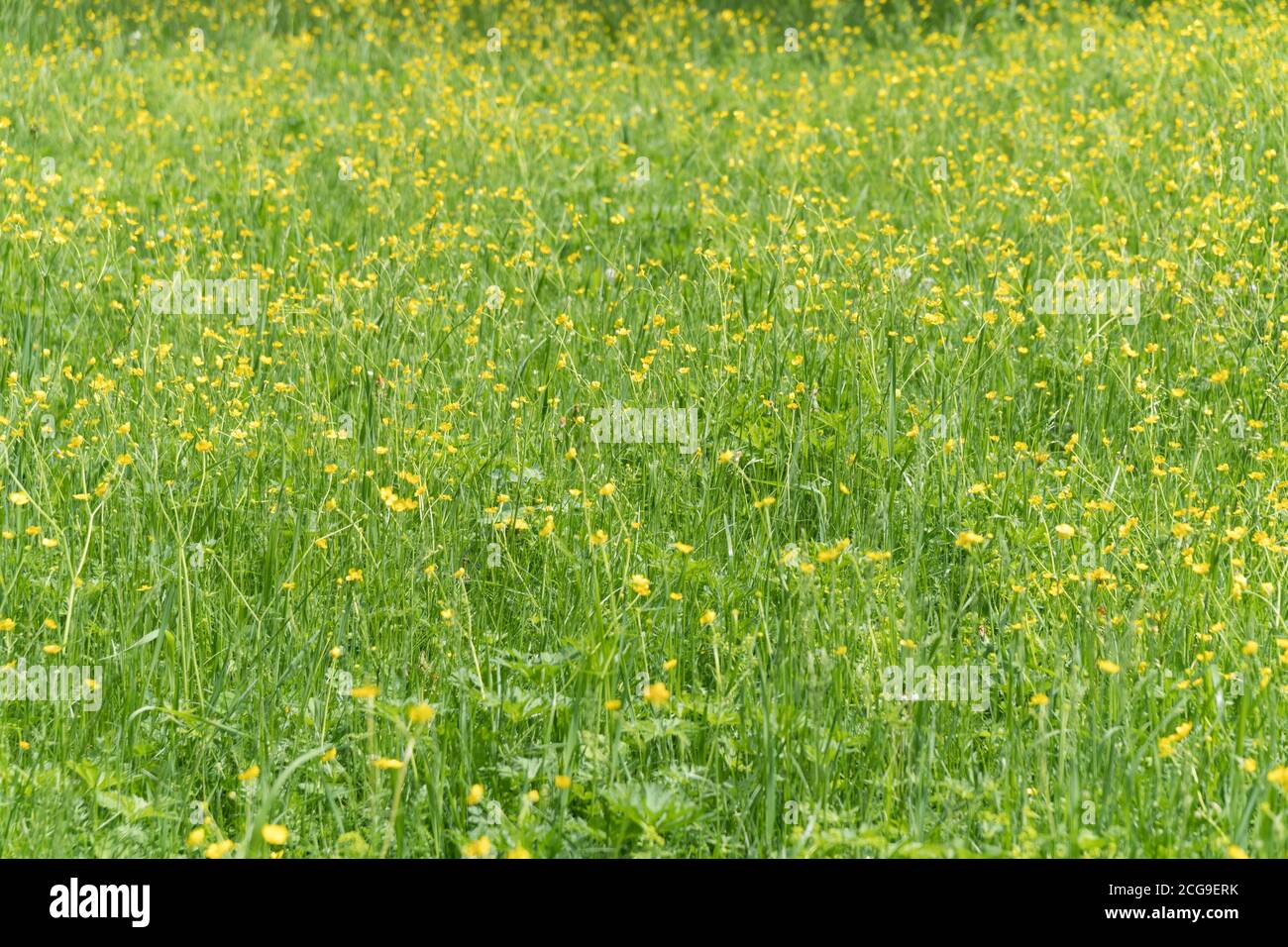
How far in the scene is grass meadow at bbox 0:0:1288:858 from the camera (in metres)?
2.85

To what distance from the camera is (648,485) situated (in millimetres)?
4094

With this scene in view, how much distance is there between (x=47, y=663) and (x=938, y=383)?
3.06 meters

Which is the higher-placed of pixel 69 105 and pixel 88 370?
pixel 69 105

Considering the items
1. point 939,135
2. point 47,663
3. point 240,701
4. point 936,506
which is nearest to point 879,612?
point 936,506

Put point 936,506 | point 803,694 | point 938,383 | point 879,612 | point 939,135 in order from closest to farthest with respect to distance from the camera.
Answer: point 803,694 < point 879,612 < point 936,506 < point 938,383 < point 939,135

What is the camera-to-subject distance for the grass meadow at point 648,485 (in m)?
A: 2.85

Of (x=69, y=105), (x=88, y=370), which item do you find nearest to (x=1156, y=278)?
(x=88, y=370)

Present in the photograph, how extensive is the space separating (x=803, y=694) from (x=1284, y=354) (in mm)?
2848

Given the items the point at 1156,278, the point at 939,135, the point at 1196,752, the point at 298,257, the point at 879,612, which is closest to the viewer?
the point at 1196,752

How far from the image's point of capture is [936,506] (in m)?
4.02

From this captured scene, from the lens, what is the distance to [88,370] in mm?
4996
